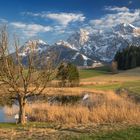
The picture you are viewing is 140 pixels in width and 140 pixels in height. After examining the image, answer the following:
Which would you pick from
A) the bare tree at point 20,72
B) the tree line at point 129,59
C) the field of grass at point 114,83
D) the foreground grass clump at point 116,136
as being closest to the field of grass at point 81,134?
the foreground grass clump at point 116,136

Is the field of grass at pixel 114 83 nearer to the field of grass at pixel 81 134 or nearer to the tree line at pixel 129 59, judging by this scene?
the tree line at pixel 129 59

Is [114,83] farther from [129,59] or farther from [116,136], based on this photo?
[116,136]

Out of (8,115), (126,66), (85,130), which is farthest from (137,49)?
(85,130)

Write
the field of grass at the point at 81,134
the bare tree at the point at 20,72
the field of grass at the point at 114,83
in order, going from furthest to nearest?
the field of grass at the point at 114,83 < the bare tree at the point at 20,72 < the field of grass at the point at 81,134

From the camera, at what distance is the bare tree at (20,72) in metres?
23.8

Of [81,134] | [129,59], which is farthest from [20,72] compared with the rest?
[129,59]

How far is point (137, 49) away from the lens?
7224 inches

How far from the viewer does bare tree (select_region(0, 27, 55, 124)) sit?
78.1ft

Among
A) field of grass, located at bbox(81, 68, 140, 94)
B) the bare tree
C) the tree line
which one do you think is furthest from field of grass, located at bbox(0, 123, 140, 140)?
the tree line

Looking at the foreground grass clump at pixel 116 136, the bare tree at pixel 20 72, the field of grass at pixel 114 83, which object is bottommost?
the field of grass at pixel 114 83

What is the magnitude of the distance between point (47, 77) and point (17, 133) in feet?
21.4

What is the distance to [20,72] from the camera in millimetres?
23875

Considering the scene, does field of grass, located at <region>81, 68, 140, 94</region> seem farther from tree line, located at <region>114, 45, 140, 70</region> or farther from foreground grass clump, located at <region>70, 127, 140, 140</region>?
foreground grass clump, located at <region>70, 127, 140, 140</region>

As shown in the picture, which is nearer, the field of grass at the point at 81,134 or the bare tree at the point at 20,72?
the field of grass at the point at 81,134
